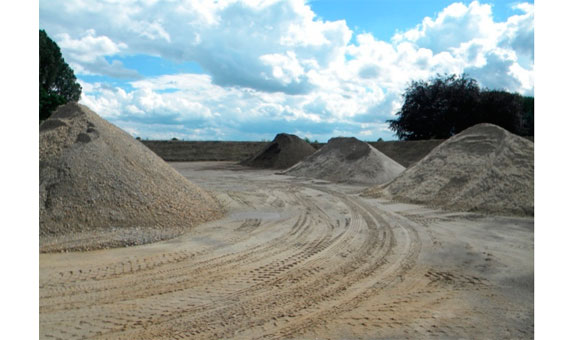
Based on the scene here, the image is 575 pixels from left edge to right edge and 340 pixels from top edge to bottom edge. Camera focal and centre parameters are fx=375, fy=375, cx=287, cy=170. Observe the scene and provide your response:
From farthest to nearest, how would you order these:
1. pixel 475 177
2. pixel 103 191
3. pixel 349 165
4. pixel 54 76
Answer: pixel 54 76 < pixel 349 165 < pixel 475 177 < pixel 103 191

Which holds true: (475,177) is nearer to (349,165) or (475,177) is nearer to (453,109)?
(349,165)

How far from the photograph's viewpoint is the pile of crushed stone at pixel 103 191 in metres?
6.23

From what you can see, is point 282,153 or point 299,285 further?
point 282,153

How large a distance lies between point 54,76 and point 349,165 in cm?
2388

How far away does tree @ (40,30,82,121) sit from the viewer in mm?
26230

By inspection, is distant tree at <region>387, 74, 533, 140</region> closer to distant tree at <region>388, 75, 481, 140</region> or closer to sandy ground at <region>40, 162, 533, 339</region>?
distant tree at <region>388, 75, 481, 140</region>

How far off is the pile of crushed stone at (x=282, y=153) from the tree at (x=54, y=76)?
13.9m

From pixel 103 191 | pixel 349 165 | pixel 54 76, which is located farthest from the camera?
pixel 54 76

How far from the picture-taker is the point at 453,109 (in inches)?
1190

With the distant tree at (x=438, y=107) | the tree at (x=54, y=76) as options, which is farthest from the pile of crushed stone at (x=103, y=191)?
the distant tree at (x=438, y=107)

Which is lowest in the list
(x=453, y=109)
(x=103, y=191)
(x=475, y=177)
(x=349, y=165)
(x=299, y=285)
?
(x=299, y=285)

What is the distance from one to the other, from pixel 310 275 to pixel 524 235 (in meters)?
4.72

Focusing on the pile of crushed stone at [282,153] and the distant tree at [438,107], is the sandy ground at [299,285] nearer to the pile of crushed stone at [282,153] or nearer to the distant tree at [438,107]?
the pile of crushed stone at [282,153]

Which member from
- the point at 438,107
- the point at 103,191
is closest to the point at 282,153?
the point at 438,107
